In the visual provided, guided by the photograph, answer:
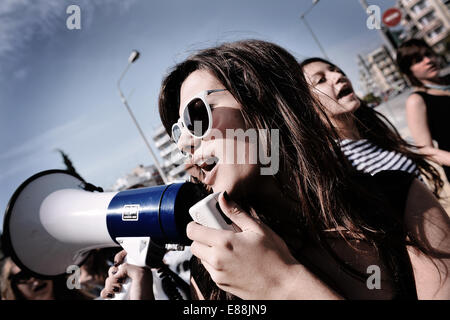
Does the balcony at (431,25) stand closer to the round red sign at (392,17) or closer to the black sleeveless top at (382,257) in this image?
the round red sign at (392,17)

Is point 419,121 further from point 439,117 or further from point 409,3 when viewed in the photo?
point 409,3

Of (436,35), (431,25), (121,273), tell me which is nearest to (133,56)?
(121,273)

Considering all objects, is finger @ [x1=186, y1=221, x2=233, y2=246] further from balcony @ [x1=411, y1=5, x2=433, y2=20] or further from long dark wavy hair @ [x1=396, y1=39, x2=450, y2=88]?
balcony @ [x1=411, y1=5, x2=433, y2=20]

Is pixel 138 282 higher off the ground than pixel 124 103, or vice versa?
pixel 124 103

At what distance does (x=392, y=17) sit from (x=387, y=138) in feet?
22.5

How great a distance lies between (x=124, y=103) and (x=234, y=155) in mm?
9589

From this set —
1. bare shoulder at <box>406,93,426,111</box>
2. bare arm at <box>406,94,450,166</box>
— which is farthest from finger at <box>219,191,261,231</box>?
bare shoulder at <box>406,93,426,111</box>

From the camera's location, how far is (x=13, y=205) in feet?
4.95

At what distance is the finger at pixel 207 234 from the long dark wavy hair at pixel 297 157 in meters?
0.44

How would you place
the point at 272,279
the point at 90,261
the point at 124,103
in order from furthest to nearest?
the point at 124,103, the point at 90,261, the point at 272,279

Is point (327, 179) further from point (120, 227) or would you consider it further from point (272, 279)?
point (120, 227)

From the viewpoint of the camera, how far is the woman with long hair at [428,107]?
96.2 inches
